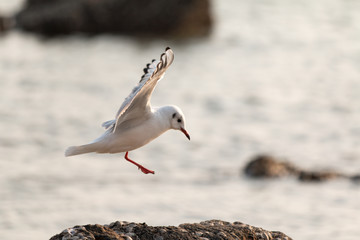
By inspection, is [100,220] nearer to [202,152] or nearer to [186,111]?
[202,152]

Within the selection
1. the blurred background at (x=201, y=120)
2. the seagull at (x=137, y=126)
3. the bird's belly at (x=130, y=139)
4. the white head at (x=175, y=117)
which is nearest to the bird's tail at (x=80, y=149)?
the seagull at (x=137, y=126)

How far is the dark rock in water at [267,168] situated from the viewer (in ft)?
41.1

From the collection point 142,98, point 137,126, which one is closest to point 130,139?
point 137,126

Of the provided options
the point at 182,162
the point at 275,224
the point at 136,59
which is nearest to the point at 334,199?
the point at 275,224

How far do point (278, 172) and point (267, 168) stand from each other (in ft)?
0.62

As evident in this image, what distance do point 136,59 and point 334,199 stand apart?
9552 mm

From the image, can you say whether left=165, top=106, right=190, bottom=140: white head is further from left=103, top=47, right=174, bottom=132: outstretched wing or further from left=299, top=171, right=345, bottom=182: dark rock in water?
left=299, top=171, right=345, bottom=182: dark rock in water

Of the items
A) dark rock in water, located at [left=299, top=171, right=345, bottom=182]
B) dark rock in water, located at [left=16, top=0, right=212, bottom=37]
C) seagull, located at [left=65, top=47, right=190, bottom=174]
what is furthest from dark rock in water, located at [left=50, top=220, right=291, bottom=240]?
dark rock in water, located at [left=16, top=0, right=212, bottom=37]

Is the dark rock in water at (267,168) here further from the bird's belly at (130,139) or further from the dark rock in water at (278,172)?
the bird's belly at (130,139)

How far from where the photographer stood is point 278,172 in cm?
1259

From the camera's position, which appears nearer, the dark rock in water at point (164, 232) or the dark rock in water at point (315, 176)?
the dark rock in water at point (164, 232)

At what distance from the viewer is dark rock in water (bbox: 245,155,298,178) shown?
1254 cm

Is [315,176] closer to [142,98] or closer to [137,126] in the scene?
[137,126]

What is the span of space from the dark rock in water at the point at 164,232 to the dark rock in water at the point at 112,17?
16383 millimetres
